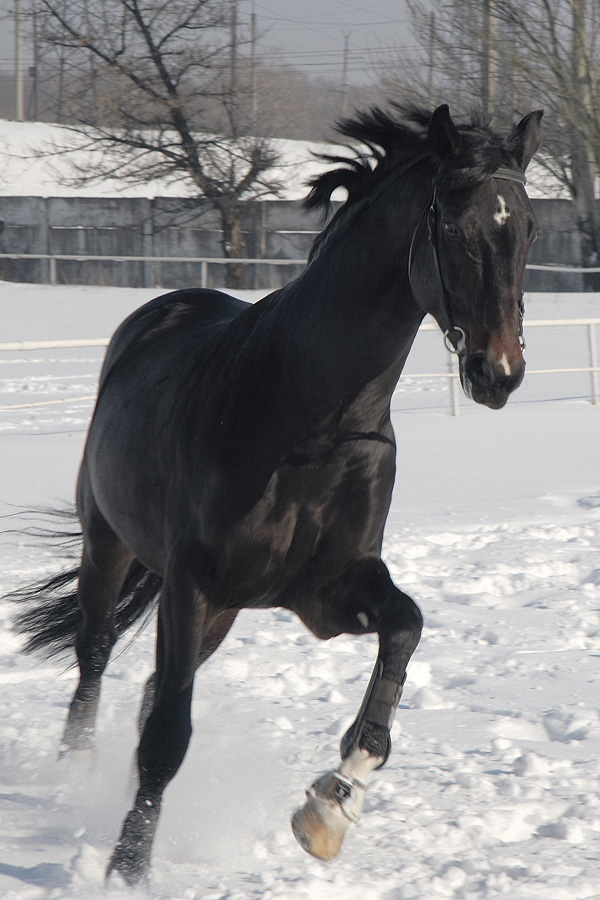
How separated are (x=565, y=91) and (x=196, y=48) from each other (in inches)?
336

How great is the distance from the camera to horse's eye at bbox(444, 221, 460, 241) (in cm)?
222

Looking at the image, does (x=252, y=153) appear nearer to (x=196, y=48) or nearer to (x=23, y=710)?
(x=196, y=48)

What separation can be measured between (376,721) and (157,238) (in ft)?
78.6

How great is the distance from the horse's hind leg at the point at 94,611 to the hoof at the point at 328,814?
1.37 metres

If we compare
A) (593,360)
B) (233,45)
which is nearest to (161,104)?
(233,45)

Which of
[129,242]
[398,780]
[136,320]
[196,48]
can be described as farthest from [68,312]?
[398,780]

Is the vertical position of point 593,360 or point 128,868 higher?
point 593,360

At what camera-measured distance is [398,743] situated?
3.54m

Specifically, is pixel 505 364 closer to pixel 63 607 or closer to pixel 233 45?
pixel 63 607

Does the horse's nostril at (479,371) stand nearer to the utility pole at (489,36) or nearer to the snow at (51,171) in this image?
the utility pole at (489,36)

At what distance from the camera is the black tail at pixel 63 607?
400 cm

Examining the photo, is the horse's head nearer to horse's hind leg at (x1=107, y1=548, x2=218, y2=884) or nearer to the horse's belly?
the horse's belly

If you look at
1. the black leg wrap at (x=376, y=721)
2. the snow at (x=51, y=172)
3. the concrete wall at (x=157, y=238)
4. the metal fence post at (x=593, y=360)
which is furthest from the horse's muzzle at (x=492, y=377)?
the snow at (x=51, y=172)

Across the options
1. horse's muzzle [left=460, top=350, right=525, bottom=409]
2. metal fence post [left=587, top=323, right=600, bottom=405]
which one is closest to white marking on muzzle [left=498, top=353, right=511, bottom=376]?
horse's muzzle [left=460, top=350, right=525, bottom=409]
